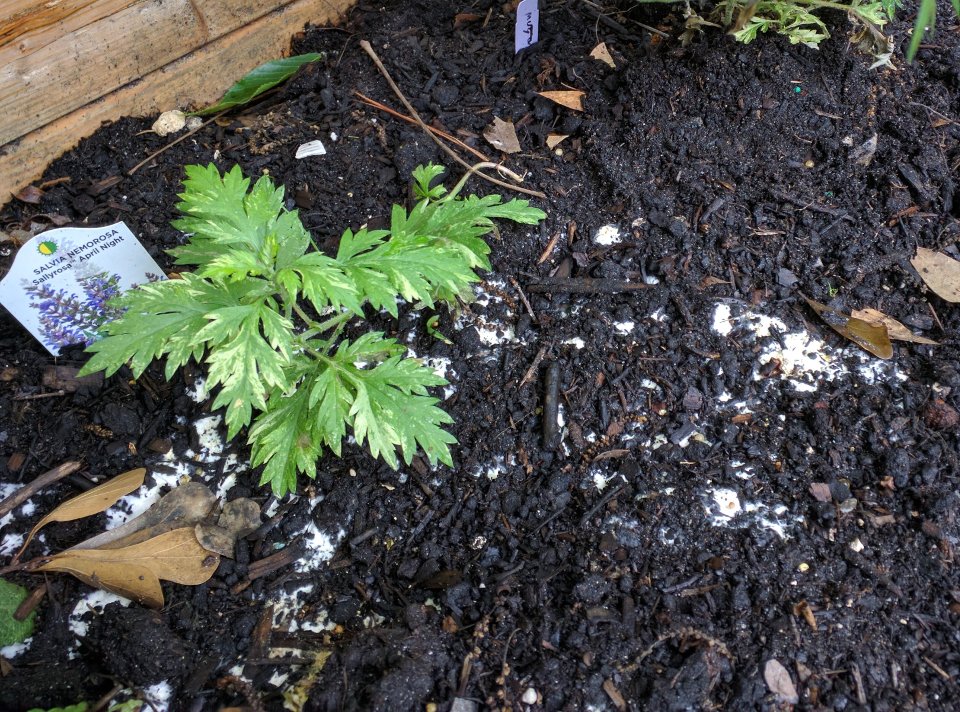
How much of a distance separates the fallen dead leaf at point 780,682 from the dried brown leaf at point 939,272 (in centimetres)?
141

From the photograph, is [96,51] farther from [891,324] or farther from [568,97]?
[891,324]

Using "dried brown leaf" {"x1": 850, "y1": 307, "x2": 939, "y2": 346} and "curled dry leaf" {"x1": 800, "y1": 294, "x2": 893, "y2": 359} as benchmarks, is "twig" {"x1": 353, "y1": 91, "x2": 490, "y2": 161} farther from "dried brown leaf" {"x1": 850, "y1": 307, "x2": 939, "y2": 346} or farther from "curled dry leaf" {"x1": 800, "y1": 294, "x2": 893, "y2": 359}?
"dried brown leaf" {"x1": 850, "y1": 307, "x2": 939, "y2": 346}

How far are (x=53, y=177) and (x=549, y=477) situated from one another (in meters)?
2.14

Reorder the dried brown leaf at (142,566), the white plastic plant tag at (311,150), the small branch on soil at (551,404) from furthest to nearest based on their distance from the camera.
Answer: the white plastic plant tag at (311,150), the small branch on soil at (551,404), the dried brown leaf at (142,566)

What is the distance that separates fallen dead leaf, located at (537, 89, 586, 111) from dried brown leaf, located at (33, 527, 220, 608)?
2.03 m

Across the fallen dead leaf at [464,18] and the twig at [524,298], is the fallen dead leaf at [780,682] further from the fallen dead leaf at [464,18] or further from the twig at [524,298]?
the fallen dead leaf at [464,18]

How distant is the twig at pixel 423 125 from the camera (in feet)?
8.87

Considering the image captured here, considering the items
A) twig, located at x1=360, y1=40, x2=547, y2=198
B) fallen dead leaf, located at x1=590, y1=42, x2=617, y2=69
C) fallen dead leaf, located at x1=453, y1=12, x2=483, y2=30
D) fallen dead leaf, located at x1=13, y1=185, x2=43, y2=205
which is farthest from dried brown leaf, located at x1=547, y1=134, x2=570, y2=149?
fallen dead leaf, located at x1=13, y1=185, x2=43, y2=205

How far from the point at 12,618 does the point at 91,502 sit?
35 centimetres

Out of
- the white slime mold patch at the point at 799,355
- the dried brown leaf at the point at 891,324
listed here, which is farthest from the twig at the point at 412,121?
the dried brown leaf at the point at 891,324

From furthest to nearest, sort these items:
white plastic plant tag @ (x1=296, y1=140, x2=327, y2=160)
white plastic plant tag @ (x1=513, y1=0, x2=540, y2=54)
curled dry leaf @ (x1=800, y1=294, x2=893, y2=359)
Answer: white plastic plant tag @ (x1=513, y1=0, x2=540, y2=54) < white plastic plant tag @ (x1=296, y1=140, x2=327, y2=160) < curled dry leaf @ (x1=800, y1=294, x2=893, y2=359)

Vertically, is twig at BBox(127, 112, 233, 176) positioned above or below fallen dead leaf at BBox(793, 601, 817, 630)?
above

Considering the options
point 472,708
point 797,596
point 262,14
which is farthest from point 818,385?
point 262,14

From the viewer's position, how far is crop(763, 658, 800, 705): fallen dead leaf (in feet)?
5.92
